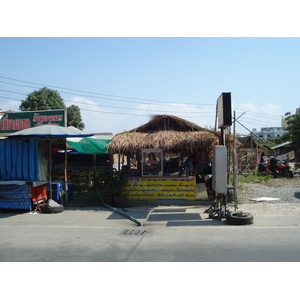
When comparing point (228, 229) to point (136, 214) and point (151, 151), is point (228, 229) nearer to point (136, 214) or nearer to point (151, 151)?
point (136, 214)

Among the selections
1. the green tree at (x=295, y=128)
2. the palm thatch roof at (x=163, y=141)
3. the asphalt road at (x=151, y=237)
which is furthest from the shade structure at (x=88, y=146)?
the green tree at (x=295, y=128)

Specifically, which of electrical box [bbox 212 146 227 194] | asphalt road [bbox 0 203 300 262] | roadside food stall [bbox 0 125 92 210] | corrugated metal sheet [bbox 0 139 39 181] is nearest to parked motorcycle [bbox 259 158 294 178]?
asphalt road [bbox 0 203 300 262]

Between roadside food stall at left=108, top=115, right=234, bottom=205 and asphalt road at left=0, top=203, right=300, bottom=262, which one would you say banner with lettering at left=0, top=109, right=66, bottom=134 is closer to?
roadside food stall at left=108, top=115, right=234, bottom=205

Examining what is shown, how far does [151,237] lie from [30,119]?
10.8 meters

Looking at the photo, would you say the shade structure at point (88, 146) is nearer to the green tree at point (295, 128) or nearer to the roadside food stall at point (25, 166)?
the roadside food stall at point (25, 166)

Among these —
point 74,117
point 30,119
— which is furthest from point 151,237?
point 74,117

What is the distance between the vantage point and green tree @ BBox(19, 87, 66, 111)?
2744 cm

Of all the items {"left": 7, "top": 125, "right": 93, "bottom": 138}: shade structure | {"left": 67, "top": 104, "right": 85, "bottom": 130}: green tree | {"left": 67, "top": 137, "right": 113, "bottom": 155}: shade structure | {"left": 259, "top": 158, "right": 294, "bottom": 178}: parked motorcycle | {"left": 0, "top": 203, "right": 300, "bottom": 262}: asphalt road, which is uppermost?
{"left": 67, "top": 104, "right": 85, "bottom": 130}: green tree

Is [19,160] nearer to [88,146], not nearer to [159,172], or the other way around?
A: [88,146]

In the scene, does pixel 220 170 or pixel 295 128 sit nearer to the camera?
pixel 220 170

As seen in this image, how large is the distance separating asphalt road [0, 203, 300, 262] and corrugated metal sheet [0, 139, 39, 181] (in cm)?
135

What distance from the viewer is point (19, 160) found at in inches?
423

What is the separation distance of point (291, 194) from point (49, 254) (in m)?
10.7

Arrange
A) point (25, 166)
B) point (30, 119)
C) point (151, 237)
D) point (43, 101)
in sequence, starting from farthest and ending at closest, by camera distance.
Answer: point (43, 101), point (30, 119), point (25, 166), point (151, 237)
